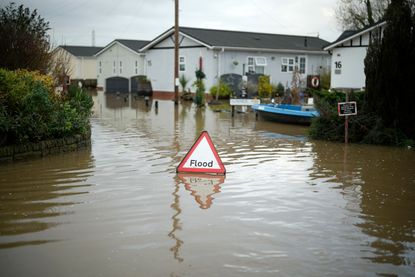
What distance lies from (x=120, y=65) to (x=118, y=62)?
1.57 ft

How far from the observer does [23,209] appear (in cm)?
805

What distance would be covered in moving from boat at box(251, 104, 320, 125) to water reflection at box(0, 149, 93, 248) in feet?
36.5

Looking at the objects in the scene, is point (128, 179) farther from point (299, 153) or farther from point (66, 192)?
point (299, 153)

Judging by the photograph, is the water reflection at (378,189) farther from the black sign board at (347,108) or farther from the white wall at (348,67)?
the white wall at (348,67)

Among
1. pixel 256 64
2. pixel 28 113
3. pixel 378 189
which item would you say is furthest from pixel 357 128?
pixel 256 64

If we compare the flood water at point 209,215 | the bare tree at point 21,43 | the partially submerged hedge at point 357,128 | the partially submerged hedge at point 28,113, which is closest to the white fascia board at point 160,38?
the bare tree at point 21,43

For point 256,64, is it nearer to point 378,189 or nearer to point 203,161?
point 203,161

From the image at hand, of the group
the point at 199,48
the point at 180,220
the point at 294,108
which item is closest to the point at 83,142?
the point at 180,220

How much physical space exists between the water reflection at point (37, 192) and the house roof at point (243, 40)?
28821mm

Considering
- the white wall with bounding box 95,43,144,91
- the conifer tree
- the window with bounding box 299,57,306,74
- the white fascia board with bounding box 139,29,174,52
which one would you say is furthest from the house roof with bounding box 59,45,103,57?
the conifer tree

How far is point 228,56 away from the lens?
40875mm

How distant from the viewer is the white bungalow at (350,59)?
3105cm

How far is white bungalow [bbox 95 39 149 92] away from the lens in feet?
174

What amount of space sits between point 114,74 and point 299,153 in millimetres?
43803
